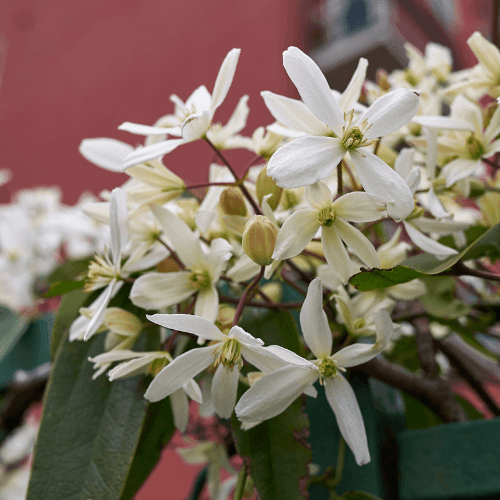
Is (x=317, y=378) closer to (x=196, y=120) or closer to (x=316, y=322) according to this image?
(x=316, y=322)

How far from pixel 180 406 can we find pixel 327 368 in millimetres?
84

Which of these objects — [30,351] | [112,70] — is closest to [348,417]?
[30,351]

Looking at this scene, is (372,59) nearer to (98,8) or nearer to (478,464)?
(98,8)

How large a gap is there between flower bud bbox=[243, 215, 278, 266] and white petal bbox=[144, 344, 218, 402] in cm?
5

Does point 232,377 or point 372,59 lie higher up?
point 372,59

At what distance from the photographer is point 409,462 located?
29cm

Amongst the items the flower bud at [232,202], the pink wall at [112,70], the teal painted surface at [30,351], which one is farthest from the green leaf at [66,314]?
the pink wall at [112,70]

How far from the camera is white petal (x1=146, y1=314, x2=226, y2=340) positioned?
17 cm

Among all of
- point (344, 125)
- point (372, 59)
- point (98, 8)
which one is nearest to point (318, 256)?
point (344, 125)

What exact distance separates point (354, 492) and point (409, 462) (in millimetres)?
48

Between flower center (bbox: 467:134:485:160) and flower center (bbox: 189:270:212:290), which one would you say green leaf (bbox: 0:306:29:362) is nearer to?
flower center (bbox: 189:270:212:290)

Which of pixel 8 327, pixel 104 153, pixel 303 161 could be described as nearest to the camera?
pixel 303 161

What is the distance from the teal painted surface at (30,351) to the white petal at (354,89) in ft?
1.45

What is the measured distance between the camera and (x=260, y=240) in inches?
7.6
